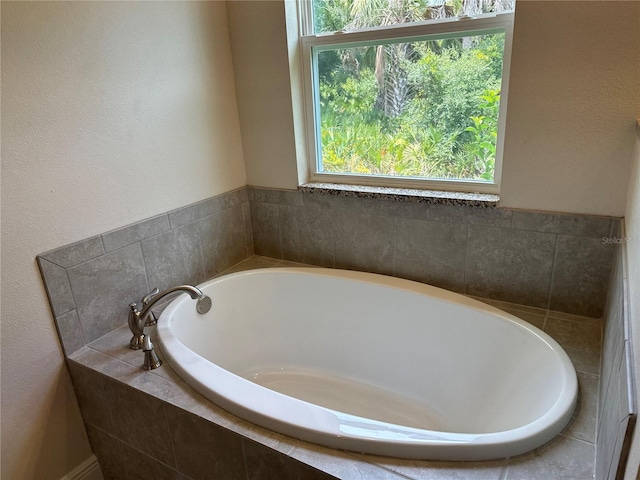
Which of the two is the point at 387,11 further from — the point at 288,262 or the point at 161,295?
the point at 161,295

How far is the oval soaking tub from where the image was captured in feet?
3.51

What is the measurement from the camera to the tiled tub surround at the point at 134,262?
147 centimetres

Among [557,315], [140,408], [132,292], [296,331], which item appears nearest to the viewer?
[140,408]

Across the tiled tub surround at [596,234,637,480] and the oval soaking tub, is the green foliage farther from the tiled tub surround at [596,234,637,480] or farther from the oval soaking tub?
the tiled tub surround at [596,234,637,480]

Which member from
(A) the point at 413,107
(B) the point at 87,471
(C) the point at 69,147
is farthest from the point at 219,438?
(A) the point at 413,107

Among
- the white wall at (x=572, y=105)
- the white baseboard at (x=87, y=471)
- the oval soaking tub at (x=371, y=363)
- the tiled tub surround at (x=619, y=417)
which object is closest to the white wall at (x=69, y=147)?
the white baseboard at (x=87, y=471)

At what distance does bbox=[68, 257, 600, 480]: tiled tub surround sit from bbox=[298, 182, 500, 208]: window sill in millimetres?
424

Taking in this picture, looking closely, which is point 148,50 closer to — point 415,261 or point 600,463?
point 415,261

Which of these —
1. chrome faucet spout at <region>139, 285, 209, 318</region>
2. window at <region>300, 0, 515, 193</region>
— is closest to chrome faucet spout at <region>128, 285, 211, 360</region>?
chrome faucet spout at <region>139, 285, 209, 318</region>

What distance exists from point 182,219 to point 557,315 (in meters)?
1.56

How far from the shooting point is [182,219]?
73.7 inches

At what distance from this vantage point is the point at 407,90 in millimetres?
1767

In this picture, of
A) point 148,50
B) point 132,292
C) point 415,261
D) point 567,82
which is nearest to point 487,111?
point 567,82

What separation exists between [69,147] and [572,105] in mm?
1658
